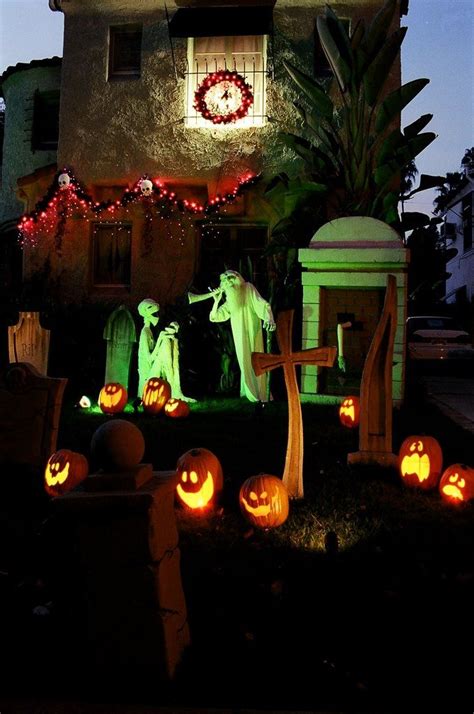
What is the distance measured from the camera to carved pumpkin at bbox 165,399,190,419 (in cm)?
878

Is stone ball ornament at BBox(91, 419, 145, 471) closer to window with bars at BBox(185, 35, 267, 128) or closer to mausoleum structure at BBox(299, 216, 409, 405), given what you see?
mausoleum structure at BBox(299, 216, 409, 405)

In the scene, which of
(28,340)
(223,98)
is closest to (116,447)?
(28,340)

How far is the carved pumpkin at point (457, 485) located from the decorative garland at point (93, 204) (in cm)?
909

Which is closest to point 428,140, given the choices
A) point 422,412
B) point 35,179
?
point 422,412

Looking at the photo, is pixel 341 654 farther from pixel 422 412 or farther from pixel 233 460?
pixel 422 412

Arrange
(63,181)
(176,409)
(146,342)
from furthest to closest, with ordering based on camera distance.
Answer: (63,181) → (146,342) → (176,409)

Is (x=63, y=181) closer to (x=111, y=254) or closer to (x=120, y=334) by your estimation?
(x=111, y=254)

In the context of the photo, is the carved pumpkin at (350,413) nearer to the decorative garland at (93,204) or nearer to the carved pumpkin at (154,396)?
the carved pumpkin at (154,396)

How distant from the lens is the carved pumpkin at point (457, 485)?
5145 mm

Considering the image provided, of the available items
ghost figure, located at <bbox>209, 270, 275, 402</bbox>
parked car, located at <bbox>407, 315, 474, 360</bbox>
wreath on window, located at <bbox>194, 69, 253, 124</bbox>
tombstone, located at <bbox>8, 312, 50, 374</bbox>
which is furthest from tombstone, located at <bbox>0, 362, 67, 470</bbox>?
parked car, located at <bbox>407, 315, 474, 360</bbox>

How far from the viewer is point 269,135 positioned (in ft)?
45.8

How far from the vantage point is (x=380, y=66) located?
1159 centimetres

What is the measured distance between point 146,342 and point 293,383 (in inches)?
196

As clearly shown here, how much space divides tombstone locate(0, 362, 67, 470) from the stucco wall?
12.4 m
